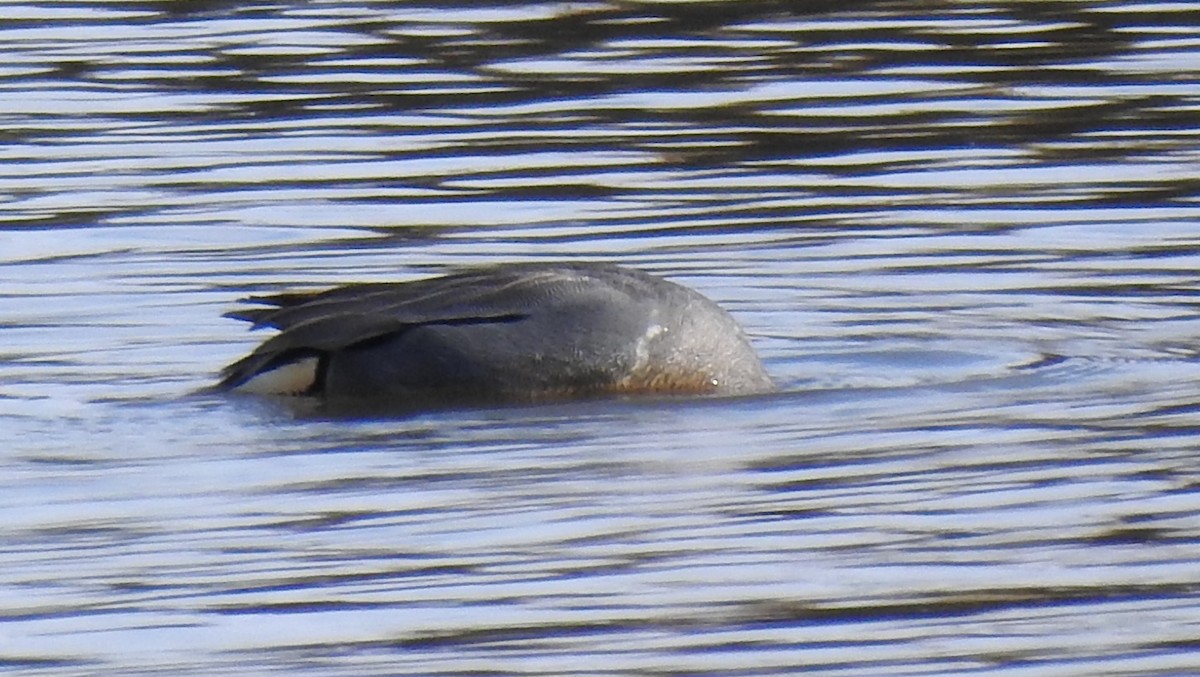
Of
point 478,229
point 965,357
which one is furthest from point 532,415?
point 478,229

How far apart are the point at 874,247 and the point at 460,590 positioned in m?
4.95

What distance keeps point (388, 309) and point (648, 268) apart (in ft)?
6.74

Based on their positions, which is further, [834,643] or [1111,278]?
[1111,278]

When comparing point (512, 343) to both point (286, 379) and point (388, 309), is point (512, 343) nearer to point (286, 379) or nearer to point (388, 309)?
point (388, 309)

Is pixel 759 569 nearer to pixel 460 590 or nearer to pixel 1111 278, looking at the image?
pixel 460 590

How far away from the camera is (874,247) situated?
37.2 ft

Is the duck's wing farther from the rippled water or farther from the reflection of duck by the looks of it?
the rippled water

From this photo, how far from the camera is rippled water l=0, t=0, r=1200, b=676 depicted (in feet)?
21.1

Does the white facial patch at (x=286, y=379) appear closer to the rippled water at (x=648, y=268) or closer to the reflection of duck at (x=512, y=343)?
the reflection of duck at (x=512, y=343)

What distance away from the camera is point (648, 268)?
11234 millimetres

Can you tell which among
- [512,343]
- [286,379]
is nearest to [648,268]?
[512,343]

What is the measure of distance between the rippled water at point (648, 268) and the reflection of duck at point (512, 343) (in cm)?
16

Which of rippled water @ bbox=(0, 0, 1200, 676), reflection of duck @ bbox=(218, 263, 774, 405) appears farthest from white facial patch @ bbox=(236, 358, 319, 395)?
rippled water @ bbox=(0, 0, 1200, 676)

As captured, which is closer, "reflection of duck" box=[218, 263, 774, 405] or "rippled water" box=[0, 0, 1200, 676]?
"rippled water" box=[0, 0, 1200, 676]
